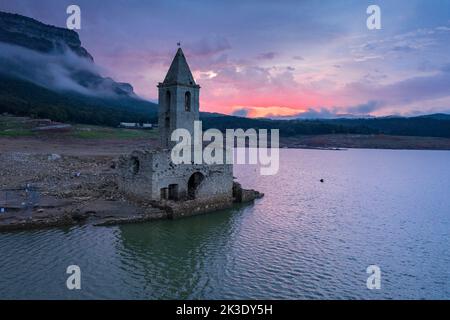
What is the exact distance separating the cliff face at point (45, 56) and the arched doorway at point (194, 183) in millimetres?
140677

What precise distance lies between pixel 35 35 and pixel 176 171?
175m

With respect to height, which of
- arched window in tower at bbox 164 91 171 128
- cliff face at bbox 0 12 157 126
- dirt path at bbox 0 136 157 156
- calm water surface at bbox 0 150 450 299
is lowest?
calm water surface at bbox 0 150 450 299

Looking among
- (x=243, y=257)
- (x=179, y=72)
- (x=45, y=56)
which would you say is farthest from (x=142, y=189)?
(x=45, y=56)

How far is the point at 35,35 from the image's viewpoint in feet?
554

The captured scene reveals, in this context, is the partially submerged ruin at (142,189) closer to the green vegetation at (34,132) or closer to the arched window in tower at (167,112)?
the arched window in tower at (167,112)

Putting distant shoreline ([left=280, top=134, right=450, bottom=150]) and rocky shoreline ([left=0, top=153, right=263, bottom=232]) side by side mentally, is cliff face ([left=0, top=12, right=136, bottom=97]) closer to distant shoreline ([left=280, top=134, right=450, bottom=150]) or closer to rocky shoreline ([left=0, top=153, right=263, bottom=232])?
distant shoreline ([left=280, top=134, right=450, bottom=150])

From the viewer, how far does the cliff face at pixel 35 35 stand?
526ft

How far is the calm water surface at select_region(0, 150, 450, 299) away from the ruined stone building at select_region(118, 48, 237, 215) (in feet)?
5.20

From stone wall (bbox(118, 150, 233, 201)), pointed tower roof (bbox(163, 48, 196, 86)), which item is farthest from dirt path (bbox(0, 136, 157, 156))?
pointed tower roof (bbox(163, 48, 196, 86))

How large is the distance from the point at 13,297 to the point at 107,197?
12931mm

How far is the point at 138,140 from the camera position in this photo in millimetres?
65312

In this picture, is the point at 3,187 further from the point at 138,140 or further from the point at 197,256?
the point at 138,140

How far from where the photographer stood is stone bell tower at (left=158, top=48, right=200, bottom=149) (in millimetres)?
25719
